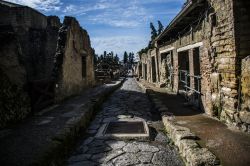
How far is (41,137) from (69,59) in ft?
22.1

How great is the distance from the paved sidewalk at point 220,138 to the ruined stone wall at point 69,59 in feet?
16.0

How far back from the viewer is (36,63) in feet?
47.2

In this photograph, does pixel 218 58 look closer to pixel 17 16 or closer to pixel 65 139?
pixel 65 139

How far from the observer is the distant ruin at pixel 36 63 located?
22.7 ft

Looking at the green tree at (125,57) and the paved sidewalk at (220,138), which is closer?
the paved sidewalk at (220,138)

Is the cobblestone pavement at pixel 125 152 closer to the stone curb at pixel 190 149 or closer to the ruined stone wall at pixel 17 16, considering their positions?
the stone curb at pixel 190 149

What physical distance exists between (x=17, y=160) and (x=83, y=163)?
120cm

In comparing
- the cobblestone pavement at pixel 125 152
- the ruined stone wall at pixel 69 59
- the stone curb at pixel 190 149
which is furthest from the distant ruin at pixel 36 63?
the stone curb at pixel 190 149

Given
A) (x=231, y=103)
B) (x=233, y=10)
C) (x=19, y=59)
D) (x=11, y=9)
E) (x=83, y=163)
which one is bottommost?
(x=83, y=163)

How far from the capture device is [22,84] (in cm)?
755

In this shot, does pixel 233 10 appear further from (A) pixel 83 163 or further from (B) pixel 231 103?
(A) pixel 83 163

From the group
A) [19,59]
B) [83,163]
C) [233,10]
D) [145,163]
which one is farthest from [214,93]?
[19,59]

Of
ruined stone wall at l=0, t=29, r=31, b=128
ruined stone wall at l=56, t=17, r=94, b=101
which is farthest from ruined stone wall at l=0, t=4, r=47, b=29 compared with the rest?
ruined stone wall at l=0, t=29, r=31, b=128

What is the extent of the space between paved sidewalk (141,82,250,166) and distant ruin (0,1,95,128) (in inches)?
165
